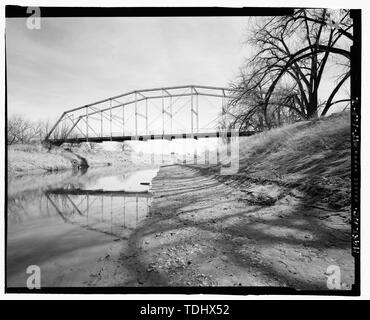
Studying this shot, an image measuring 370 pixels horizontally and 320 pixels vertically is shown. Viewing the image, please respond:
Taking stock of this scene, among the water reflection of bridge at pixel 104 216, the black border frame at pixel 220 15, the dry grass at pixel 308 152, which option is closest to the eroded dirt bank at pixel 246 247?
the black border frame at pixel 220 15

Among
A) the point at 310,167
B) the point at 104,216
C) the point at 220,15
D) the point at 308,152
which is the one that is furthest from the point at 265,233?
the point at 104,216

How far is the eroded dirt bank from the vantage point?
200 centimetres

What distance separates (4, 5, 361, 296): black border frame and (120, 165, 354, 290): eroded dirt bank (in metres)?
0.17

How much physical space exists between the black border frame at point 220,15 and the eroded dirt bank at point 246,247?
0.17 metres

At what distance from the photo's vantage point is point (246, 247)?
105 inches

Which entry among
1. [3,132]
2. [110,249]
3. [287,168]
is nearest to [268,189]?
[287,168]

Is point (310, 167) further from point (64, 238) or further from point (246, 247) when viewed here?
point (64, 238)

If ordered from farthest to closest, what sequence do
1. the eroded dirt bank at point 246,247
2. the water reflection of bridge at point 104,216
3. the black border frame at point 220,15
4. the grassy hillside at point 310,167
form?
the water reflection of bridge at point 104,216, the grassy hillside at point 310,167, the eroded dirt bank at point 246,247, the black border frame at point 220,15

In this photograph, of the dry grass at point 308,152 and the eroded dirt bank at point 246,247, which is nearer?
the eroded dirt bank at point 246,247

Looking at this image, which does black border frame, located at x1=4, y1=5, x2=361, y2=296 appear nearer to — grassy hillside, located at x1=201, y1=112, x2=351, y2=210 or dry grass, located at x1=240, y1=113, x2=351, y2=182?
grassy hillside, located at x1=201, y1=112, x2=351, y2=210

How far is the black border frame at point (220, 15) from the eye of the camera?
1.73 metres

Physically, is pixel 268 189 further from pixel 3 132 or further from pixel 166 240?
pixel 3 132

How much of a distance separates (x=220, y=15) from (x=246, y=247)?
9.63ft

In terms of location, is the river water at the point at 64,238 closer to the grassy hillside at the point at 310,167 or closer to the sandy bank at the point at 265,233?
the sandy bank at the point at 265,233
